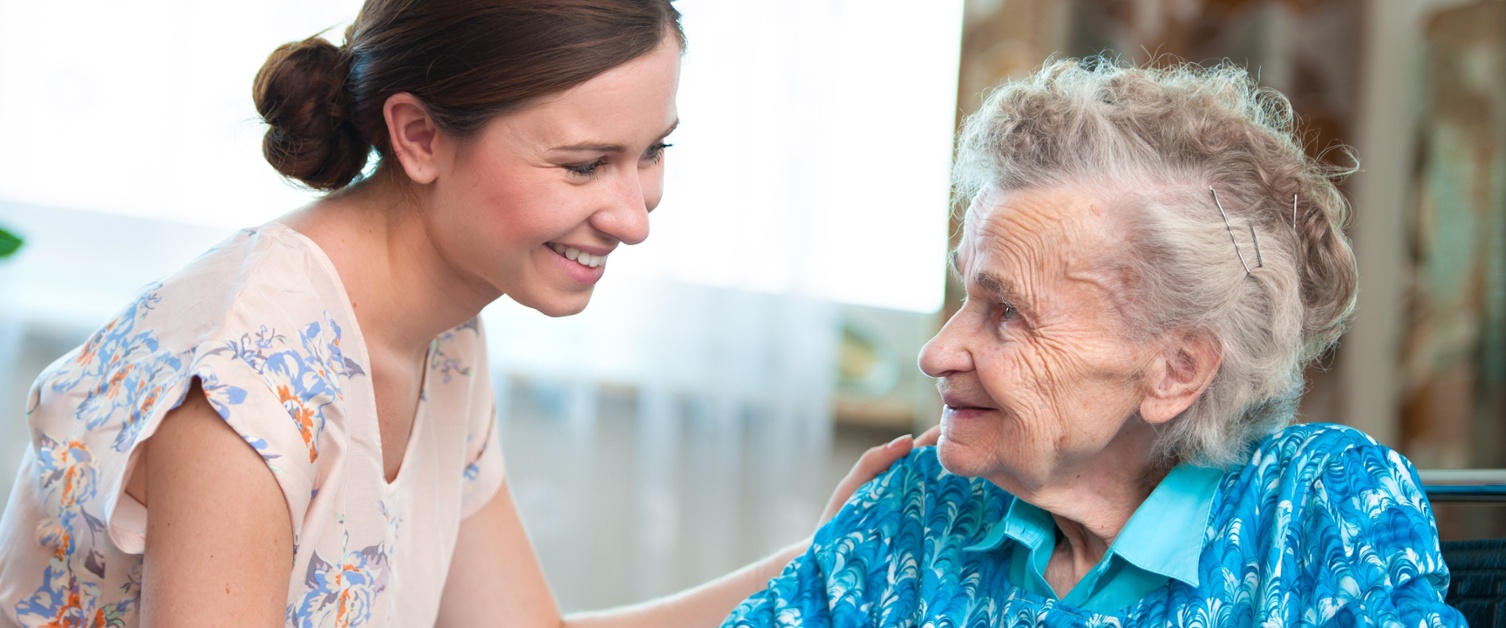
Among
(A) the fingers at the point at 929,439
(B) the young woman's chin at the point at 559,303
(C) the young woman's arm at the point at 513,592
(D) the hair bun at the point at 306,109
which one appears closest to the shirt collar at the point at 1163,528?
(A) the fingers at the point at 929,439

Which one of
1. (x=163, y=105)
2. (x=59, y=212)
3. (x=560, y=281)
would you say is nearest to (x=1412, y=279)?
(x=560, y=281)

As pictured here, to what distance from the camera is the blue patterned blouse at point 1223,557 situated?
1146 millimetres

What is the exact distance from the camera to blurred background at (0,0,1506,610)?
8.07ft

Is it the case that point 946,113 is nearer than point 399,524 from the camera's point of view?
No

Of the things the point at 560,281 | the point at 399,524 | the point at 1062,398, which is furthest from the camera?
the point at 399,524

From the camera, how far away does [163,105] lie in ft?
8.05

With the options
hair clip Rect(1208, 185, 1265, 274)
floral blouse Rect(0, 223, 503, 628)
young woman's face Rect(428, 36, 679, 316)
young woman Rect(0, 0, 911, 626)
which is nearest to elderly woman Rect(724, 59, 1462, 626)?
hair clip Rect(1208, 185, 1265, 274)

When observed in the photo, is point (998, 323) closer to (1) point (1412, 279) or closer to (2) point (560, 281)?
(2) point (560, 281)

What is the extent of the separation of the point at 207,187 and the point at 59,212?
279 mm

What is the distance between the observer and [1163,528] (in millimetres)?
1275

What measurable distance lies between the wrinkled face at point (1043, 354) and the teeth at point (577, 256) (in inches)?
14.9

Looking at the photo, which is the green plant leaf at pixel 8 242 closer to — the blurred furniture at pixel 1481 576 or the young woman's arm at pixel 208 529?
the young woman's arm at pixel 208 529

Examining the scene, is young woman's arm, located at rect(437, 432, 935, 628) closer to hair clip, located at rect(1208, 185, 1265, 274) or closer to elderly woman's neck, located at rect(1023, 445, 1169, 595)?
elderly woman's neck, located at rect(1023, 445, 1169, 595)

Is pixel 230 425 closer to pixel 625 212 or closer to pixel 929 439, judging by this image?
pixel 625 212
